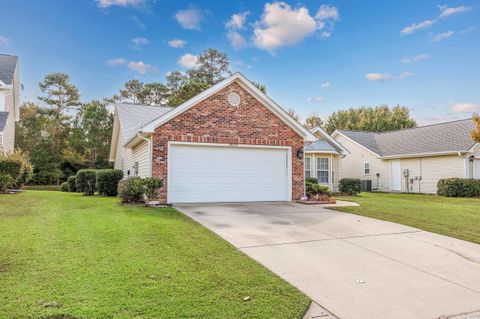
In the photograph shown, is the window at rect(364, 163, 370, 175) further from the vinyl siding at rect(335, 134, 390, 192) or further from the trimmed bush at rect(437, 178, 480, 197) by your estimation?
the trimmed bush at rect(437, 178, 480, 197)

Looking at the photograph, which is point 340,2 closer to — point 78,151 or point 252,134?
point 252,134

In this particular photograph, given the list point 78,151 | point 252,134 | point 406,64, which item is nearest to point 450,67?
point 406,64

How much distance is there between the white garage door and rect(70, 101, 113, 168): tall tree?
24.6m

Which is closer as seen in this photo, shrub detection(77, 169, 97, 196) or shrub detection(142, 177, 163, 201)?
shrub detection(142, 177, 163, 201)

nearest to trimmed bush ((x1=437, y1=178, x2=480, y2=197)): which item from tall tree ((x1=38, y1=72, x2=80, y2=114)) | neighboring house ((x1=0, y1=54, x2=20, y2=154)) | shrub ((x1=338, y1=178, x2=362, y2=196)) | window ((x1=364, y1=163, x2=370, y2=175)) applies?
shrub ((x1=338, y1=178, x2=362, y2=196))

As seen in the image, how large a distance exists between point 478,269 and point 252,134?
883 cm

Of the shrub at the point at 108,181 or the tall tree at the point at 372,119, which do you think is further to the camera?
the tall tree at the point at 372,119

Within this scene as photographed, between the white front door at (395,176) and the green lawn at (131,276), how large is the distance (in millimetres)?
21792

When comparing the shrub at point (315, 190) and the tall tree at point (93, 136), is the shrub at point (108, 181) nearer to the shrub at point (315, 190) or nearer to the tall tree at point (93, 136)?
the shrub at point (315, 190)

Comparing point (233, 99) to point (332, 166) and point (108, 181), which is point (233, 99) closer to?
point (108, 181)

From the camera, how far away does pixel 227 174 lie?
1297cm

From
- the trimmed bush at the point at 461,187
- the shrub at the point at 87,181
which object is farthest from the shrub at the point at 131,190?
the trimmed bush at the point at 461,187

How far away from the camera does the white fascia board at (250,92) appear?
11773 millimetres

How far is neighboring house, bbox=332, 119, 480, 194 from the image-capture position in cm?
2153
